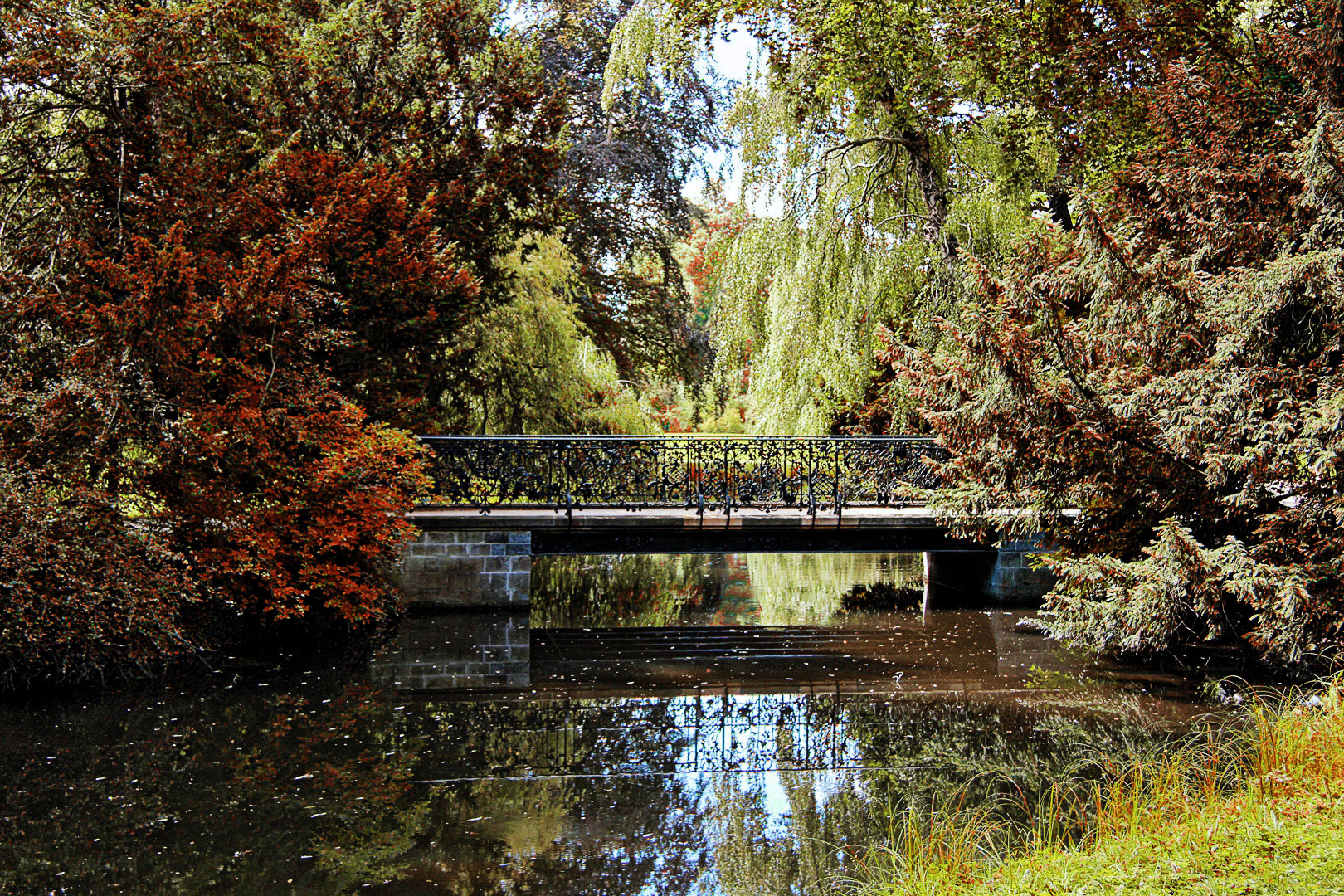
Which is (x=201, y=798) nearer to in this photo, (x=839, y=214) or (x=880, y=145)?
(x=839, y=214)

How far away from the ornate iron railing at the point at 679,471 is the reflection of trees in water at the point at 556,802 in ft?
15.8

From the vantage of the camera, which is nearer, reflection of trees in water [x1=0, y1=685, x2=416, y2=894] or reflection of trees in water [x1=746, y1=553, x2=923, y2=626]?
reflection of trees in water [x1=0, y1=685, x2=416, y2=894]

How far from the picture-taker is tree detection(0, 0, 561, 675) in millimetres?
9055

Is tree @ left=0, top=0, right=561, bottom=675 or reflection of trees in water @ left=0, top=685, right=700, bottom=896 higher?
tree @ left=0, top=0, right=561, bottom=675

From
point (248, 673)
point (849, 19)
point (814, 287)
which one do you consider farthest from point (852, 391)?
point (248, 673)

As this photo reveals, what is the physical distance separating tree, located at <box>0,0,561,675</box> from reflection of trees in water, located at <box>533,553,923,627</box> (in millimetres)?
3226

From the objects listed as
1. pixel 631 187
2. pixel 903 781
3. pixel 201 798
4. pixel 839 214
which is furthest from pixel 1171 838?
pixel 631 187

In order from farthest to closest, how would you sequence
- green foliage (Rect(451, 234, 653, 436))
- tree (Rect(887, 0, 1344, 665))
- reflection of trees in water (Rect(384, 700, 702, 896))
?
green foliage (Rect(451, 234, 653, 436)) → tree (Rect(887, 0, 1344, 665)) → reflection of trees in water (Rect(384, 700, 702, 896))

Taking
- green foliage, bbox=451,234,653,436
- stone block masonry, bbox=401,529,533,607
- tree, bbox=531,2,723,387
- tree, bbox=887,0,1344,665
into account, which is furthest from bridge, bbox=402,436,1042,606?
tree, bbox=531,2,723,387

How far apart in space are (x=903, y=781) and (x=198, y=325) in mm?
6856

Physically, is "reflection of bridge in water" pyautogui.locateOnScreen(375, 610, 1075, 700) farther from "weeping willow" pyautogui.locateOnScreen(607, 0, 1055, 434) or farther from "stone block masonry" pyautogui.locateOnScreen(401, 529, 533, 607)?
"weeping willow" pyautogui.locateOnScreen(607, 0, 1055, 434)

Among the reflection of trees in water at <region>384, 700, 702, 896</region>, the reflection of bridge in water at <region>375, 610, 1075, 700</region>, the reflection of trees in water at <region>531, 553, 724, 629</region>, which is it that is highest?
the reflection of trees in water at <region>384, 700, 702, 896</region>

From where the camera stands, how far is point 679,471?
44.6 ft

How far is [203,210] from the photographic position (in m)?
10.4
